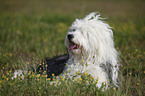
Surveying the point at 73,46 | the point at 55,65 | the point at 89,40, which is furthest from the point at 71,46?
the point at 55,65

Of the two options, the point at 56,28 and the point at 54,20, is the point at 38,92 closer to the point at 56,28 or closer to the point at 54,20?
the point at 56,28

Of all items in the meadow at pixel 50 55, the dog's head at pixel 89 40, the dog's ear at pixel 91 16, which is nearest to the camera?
the meadow at pixel 50 55

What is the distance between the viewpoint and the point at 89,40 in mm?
3531

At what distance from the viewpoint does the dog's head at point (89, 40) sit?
348 centimetres

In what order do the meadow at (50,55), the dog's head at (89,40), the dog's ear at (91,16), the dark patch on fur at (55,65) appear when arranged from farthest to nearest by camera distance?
the dark patch on fur at (55,65) < the dog's ear at (91,16) < the dog's head at (89,40) < the meadow at (50,55)

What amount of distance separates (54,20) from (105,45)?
6877 millimetres

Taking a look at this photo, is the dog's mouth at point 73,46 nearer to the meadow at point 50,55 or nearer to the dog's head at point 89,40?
the dog's head at point 89,40

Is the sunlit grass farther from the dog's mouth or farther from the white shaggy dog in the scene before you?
the dog's mouth

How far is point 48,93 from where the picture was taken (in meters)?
2.79

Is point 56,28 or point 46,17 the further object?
point 46,17

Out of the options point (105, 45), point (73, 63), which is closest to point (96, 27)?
point (105, 45)

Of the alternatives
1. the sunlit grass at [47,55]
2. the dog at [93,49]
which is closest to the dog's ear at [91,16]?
the dog at [93,49]

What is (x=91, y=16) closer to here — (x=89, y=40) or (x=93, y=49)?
(x=89, y=40)

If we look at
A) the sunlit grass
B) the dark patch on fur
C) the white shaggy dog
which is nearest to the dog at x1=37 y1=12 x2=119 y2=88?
the white shaggy dog
